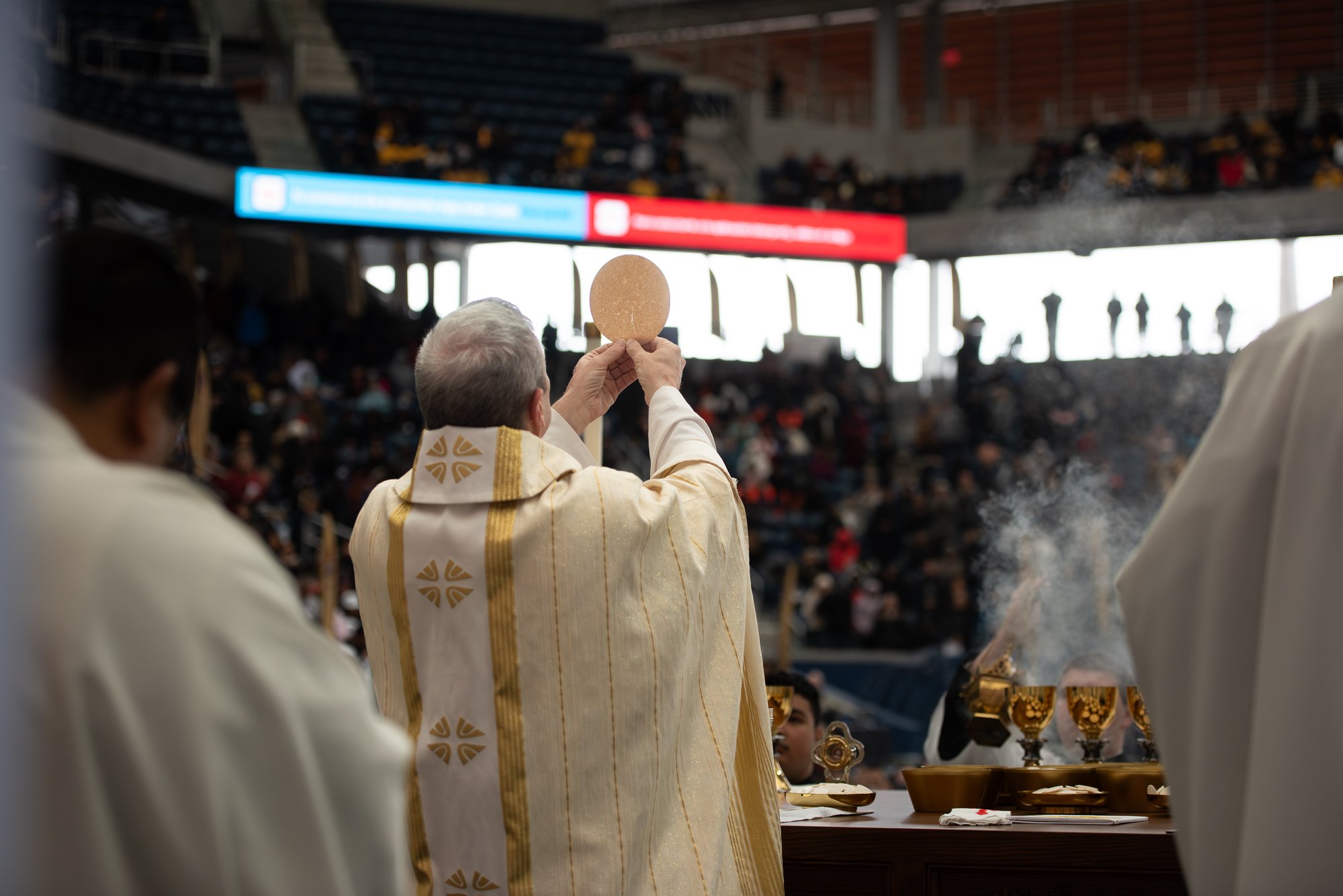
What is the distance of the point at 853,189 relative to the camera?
54.7 feet

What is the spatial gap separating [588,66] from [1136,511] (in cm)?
891

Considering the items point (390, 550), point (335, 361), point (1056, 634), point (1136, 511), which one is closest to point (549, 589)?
point (390, 550)

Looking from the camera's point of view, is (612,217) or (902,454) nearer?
(902,454)

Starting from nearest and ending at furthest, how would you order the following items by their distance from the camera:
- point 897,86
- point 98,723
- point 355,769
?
point 98,723 < point 355,769 < point 897,86

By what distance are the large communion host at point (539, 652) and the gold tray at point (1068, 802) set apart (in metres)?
0.51

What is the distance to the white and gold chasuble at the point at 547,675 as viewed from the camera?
2.08 meters

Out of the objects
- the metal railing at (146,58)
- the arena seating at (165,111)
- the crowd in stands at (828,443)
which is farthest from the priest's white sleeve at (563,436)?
the metal railing at (146,58)

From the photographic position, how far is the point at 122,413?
1.27 meters

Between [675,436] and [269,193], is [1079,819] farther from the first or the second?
[269,193]

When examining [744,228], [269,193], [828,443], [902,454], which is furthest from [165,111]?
[902,454]

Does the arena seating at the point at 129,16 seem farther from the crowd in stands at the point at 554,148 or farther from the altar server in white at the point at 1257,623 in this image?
the altar server in white at the point at 1257,623

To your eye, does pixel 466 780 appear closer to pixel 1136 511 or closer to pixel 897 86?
pixel 1136 511

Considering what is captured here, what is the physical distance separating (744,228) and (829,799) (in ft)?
44.6

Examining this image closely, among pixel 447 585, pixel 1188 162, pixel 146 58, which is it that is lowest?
pixel 447 585
